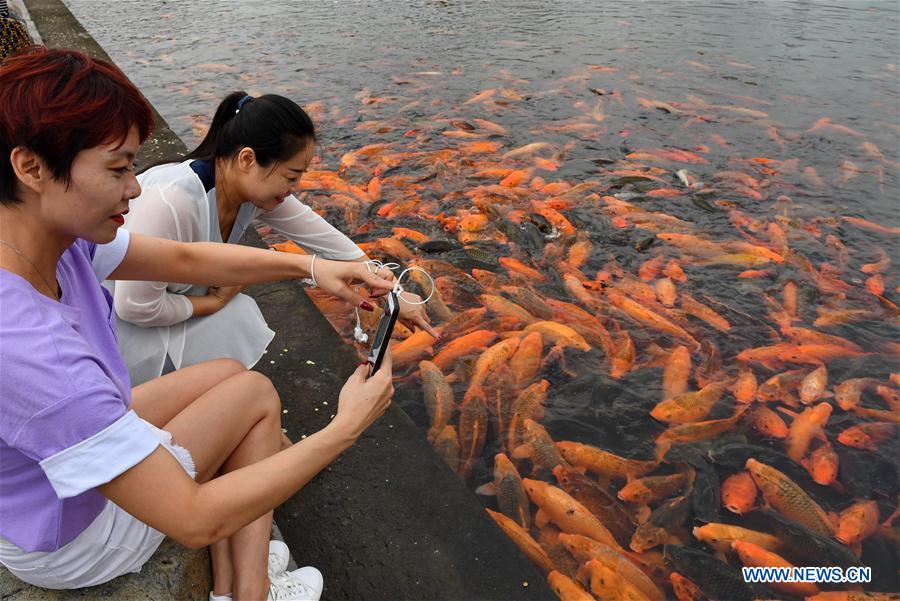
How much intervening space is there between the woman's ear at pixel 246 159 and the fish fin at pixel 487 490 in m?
1.86

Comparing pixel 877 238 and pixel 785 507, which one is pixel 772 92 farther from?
pixel 785 507

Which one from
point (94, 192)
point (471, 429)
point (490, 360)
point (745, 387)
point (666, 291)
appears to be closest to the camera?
point (94, 192)

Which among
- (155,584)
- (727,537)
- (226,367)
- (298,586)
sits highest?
(226,367)

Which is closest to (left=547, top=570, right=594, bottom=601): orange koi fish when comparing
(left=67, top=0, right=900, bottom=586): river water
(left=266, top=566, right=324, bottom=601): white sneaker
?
(left=67, top=0, right=900, bottom=586): river water

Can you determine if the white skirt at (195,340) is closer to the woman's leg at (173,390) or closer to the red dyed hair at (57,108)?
the woman's leg at (173,390)

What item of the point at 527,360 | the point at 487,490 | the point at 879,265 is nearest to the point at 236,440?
the point at 487,490

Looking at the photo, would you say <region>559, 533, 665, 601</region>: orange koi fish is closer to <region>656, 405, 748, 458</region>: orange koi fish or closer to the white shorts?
<region>656, 405, 748, 458</region>: orange koi fish

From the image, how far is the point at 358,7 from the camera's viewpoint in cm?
1449

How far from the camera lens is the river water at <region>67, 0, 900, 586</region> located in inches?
174

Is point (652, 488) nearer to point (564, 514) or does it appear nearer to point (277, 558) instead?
point (564, 514)

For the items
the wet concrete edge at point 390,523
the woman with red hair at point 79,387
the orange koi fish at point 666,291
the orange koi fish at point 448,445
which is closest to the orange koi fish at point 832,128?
the orange koi fish at point 666,291

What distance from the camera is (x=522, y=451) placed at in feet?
11.5

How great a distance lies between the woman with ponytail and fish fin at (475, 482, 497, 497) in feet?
3.72

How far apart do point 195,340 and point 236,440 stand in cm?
69
